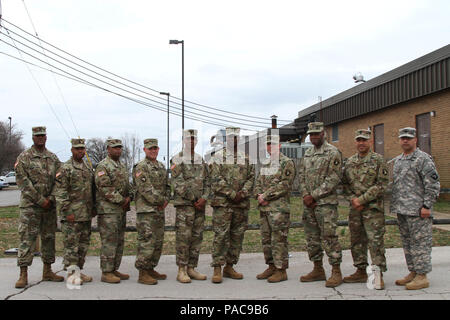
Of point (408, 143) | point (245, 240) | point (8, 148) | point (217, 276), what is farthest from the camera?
point (8, 148)

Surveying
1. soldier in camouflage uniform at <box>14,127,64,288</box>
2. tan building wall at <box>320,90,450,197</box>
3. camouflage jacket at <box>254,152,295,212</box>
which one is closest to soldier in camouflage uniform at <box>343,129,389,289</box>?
camouflage jacket at <box>254,152,295,212</box>

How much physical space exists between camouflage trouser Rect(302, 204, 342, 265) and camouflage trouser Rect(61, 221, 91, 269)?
3299mm

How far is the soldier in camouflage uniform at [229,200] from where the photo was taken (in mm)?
5785

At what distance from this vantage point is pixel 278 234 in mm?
5652

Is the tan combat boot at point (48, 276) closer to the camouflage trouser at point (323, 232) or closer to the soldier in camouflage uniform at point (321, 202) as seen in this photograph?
the soldier in camouflage uniform at point (321, 202)

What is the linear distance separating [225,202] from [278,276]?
1305mm

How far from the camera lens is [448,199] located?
1514 cm

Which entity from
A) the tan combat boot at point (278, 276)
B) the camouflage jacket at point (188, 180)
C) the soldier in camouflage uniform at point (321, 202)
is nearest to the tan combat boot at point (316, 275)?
the soldier in camouflage uniform at point (321, 202)

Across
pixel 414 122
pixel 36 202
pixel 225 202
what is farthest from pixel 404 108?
pixel 36 202

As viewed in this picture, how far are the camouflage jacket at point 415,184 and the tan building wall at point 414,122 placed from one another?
11134 mm

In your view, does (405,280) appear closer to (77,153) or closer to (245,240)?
(245,240)

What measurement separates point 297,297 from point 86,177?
3.45m

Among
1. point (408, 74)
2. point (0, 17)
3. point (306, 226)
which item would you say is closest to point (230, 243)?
point (306, 226)

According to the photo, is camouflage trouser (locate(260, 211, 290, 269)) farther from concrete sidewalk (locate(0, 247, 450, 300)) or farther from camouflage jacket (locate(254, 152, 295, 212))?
concrete sidewalk (locate(0, 247, 450, 300))
